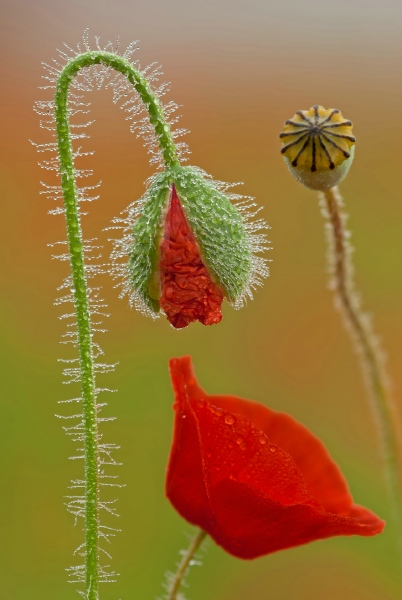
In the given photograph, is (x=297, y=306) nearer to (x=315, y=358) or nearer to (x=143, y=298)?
(x=315, y=358)

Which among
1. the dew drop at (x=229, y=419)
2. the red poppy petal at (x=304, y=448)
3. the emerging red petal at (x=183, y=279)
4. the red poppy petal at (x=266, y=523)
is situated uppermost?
the emerging red petal at (x=183, y=279)

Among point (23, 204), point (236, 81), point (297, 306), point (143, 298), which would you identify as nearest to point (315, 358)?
point (297, 306)

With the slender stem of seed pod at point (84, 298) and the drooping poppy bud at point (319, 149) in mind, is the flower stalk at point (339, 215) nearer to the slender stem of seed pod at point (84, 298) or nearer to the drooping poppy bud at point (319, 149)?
the drooping poppy bud at point (319, 149)

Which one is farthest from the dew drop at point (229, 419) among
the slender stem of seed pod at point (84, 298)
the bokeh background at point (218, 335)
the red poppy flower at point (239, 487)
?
the bokeh background at point (218, 335)

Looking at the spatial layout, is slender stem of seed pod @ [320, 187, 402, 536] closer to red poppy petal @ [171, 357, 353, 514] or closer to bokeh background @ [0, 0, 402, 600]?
red poppy petal @ [171, 357, 353, 514]

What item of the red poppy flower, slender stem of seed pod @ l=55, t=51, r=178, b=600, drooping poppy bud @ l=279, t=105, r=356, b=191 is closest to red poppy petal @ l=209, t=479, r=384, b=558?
the red poppy flower
